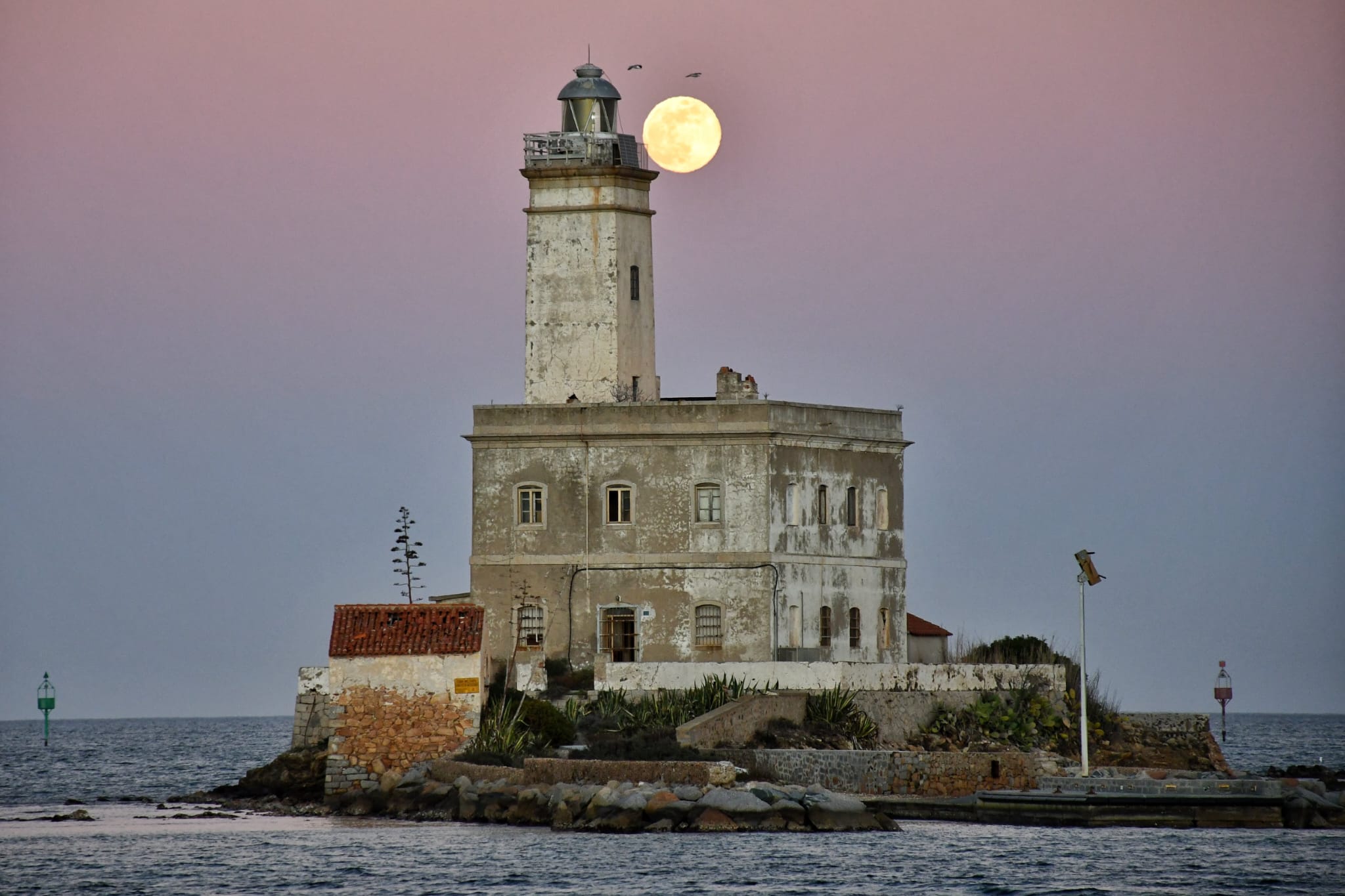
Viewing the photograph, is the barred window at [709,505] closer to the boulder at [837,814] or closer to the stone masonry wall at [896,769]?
the stone masonry wall at [896,769]

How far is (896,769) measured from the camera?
130ft

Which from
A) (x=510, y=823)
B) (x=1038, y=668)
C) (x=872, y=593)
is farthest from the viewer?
(x=872, y=593)

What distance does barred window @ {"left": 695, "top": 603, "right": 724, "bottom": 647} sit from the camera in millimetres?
46312

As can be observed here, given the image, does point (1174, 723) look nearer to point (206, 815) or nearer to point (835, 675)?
point (835, 675)

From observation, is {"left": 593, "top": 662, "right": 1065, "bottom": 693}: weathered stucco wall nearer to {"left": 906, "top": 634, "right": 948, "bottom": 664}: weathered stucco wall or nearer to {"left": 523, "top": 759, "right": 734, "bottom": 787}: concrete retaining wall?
{"left": 523, "top": 759, "right": 734, "bottom": 787}: concrete retaining wall

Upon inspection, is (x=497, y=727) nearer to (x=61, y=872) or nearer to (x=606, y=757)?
(x=606, y=757)

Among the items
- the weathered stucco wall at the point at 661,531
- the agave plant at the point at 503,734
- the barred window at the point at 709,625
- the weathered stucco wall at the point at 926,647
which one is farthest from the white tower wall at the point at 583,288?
the agave plant at the point at 503,734

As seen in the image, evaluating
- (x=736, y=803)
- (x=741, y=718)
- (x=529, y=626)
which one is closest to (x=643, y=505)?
(x=529, y=626)

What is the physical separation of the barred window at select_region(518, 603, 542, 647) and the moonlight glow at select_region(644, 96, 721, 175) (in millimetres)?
9432

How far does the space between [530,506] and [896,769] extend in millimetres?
10815

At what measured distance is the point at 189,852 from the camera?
37.1 meters

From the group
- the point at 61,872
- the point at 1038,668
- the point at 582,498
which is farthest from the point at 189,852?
the point at 1038,668

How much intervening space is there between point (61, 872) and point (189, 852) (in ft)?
7.16

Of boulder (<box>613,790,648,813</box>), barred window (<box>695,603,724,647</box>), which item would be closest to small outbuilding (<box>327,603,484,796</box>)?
boulder (<box>613,790,648,813</box>)
